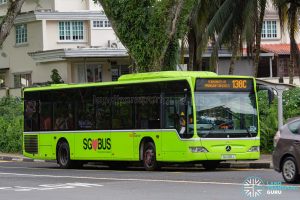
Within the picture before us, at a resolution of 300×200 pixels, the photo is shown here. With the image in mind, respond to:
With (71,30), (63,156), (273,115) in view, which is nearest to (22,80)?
(71,30)

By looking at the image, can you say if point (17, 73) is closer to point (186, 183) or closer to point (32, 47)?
point (32, 47)

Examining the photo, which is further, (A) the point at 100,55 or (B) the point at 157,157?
(A) the point at 100,55

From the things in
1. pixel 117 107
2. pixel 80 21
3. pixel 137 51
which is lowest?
pixel 117 107

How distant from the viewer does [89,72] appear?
2089 inches

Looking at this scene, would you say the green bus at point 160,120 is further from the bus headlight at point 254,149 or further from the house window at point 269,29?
the house window at point 269,29

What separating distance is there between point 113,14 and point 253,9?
8355 mm

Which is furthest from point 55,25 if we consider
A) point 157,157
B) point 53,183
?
point 53,183

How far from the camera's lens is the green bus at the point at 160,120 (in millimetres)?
24266

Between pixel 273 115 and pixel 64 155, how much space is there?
7.29 m

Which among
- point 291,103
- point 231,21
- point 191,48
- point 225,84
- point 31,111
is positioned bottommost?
point 31,111

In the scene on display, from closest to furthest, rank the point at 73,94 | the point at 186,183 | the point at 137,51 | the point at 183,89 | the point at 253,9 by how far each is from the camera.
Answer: the point at 186,183 → the point at 183,89 → the point at 73,94 → the point at 137,51 → the point at 253,9

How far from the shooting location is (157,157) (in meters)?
25.0
